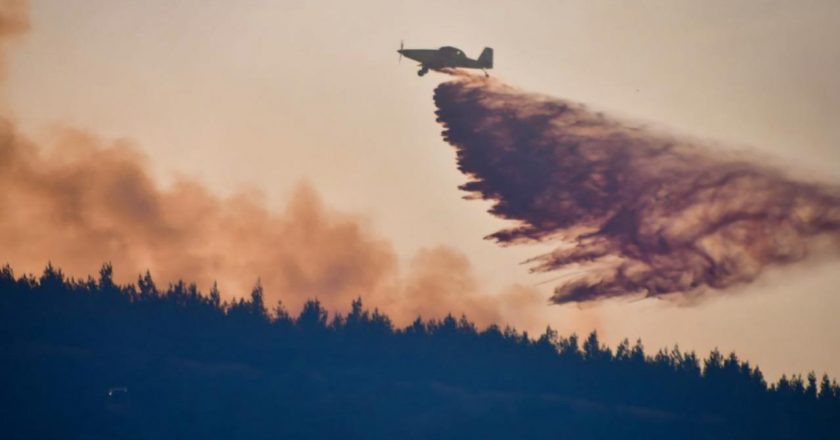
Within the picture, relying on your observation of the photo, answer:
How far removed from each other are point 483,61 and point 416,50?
24.0 ft

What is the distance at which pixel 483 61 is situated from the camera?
16662cm

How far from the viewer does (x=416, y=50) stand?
16462 cm

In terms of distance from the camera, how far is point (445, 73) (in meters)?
161

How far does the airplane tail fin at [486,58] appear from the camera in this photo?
545 feet

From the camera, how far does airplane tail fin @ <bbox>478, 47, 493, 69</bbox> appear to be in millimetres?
166125

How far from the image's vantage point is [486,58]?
549ft

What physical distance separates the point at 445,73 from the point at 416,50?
5301 mm

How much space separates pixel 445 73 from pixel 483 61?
7.05 m
